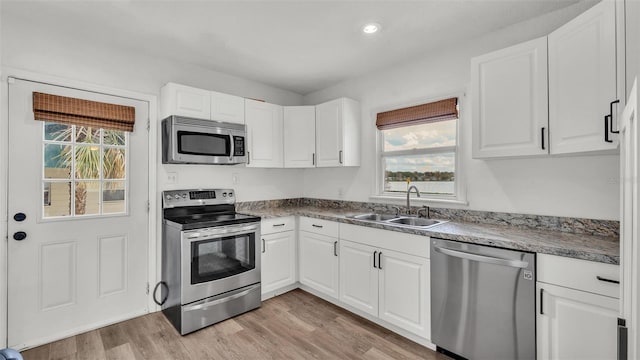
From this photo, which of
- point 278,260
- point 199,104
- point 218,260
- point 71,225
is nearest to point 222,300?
point 218,260

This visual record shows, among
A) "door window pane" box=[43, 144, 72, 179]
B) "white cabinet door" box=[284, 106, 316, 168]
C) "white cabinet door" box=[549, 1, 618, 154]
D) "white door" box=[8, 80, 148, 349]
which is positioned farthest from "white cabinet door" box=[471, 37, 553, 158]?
"door window pane" box=[43, 144, 72, 179]

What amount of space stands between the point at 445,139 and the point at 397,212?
84 cm

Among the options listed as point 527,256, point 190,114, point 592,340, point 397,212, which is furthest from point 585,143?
point 190,114

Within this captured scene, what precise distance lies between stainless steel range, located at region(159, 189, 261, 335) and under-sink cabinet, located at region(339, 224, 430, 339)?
91 centimetres

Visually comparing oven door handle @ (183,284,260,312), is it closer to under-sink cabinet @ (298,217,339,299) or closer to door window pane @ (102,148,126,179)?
under-sink cabinet @ (298,217,339,299)

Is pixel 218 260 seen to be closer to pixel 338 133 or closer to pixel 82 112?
pixel 82 112

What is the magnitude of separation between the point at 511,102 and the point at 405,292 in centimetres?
157

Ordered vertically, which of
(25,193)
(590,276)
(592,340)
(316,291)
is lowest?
(316,291)

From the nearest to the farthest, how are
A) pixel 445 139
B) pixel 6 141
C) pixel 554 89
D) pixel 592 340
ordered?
pixel 592 340
pixel 554 89
pixel 6 141
pixel 445 139

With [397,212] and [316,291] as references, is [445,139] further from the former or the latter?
[316,291]

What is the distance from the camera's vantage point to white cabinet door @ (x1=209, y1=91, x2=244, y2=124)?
298cm

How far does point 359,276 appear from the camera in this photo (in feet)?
8.66

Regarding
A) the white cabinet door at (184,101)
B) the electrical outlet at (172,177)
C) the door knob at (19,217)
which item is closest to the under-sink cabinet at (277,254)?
the electrical outlet at (172,177)

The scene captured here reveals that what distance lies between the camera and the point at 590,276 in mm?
1519
